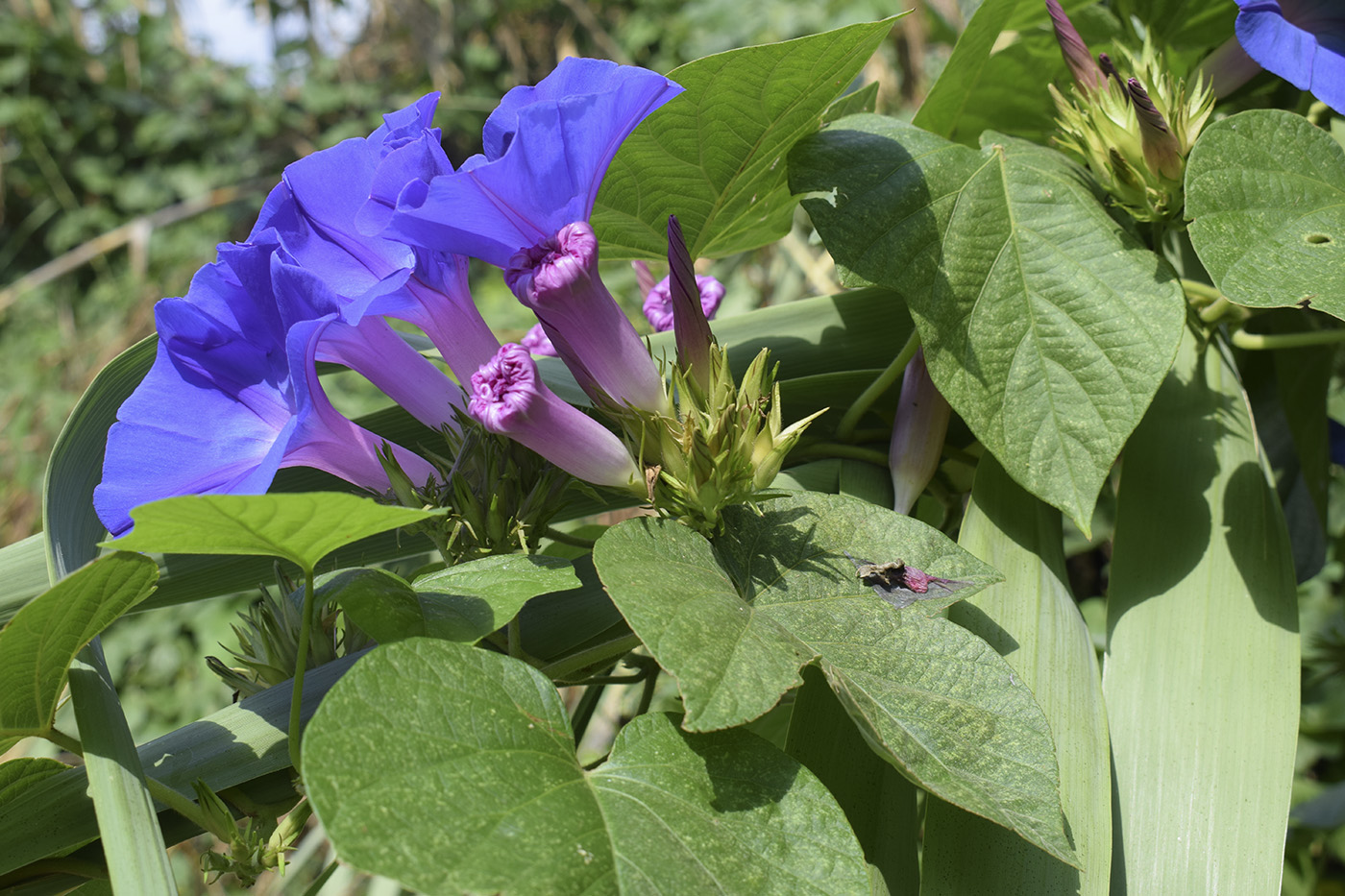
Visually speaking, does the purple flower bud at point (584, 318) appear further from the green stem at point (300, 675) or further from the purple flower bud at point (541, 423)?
the green stem at point (300, 675)

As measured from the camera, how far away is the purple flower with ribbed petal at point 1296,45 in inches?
17.8

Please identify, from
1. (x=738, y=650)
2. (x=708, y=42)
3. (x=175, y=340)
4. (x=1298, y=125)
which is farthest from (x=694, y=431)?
(x=708, y=42)

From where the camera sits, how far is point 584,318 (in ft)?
1.24

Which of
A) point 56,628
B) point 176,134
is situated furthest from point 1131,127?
point 176,134

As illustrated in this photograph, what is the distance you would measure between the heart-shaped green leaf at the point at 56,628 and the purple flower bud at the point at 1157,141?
1.52ft

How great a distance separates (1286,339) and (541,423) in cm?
40

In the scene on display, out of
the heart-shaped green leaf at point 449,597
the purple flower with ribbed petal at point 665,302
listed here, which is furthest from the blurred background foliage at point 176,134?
the heart-shaped green leaf at point 449,597

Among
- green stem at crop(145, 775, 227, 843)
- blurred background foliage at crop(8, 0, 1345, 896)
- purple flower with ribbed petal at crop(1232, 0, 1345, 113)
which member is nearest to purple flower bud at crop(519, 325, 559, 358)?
green stem at crop(145, 775, 227, 843)

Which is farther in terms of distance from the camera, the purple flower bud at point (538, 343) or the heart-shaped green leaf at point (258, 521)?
the purple flower bud at point (538, 343)

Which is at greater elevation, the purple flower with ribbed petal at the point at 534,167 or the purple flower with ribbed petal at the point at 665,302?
the purple flower with ribbed petal at the point at 534,167

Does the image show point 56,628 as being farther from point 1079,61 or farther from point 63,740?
point 1079,61

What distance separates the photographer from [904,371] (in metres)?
0.48

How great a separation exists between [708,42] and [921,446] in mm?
2302

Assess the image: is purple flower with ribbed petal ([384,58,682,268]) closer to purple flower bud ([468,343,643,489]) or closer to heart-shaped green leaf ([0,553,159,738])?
purple flower bud ([468,343,643,489])
